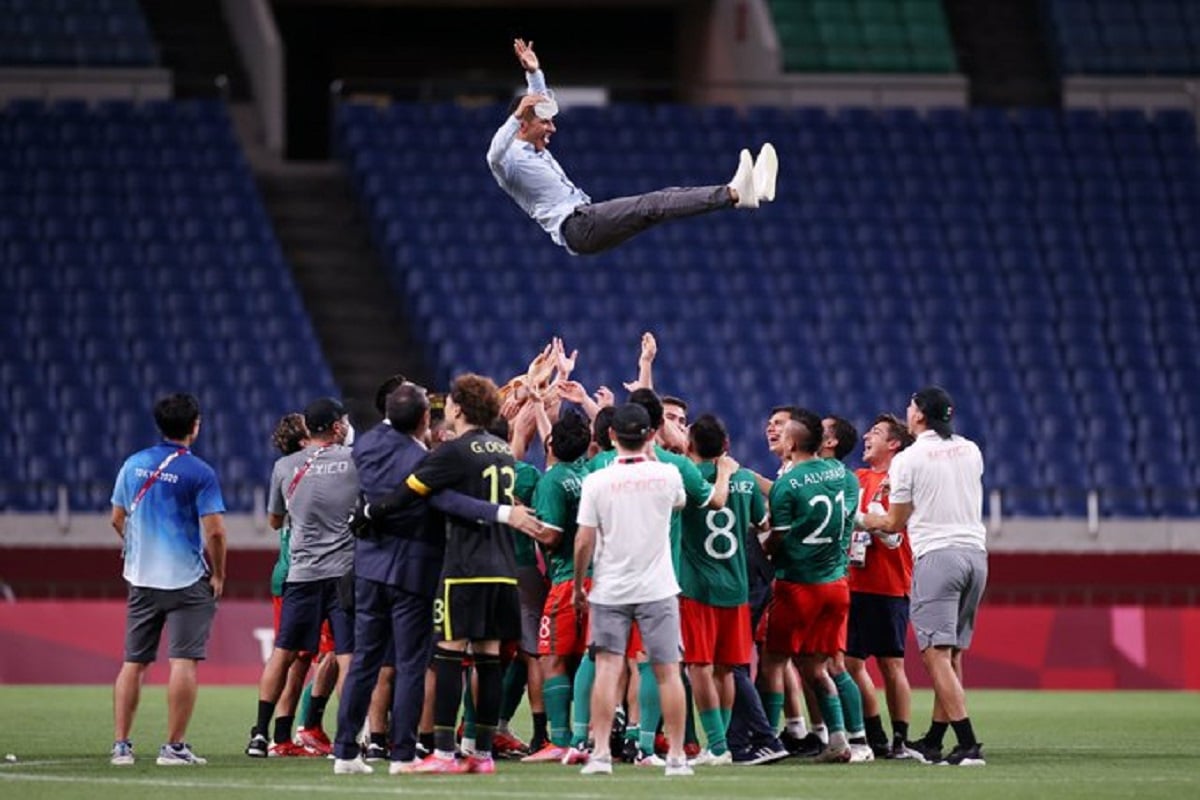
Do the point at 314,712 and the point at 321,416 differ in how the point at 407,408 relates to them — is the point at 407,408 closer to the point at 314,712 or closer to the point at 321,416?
the point at 321,416

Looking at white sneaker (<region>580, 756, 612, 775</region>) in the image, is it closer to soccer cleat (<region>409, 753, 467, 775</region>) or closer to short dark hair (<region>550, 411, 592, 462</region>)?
soccer cleat (<region>409, 753, 467, 775</region>)

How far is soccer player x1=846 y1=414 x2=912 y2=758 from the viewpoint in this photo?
14.9m

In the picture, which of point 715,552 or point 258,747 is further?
point 258,747

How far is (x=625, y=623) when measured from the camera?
13.0 meters

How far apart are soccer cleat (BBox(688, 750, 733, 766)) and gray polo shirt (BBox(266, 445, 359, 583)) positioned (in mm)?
2451

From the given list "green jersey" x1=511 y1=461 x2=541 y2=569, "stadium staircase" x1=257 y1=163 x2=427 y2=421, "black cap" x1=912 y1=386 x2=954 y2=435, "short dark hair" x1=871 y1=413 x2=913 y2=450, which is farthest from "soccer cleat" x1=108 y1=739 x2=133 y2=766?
"stadium staircase" x1=257 y1=163 x2=427 y2=421

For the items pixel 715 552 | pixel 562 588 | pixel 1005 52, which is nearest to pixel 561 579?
pixel 562 588

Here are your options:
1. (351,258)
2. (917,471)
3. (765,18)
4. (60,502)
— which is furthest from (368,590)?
(765,18)

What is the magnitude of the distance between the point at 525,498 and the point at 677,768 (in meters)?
2.73

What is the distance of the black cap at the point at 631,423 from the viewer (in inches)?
502

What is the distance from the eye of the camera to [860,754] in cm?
1455

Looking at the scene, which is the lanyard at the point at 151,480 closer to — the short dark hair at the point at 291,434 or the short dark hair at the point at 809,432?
the short dark hair at the point at 291,434

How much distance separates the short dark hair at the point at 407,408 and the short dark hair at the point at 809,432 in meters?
2.64

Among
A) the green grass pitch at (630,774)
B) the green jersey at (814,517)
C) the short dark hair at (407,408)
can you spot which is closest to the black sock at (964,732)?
the green grass pitch at (630,774)
